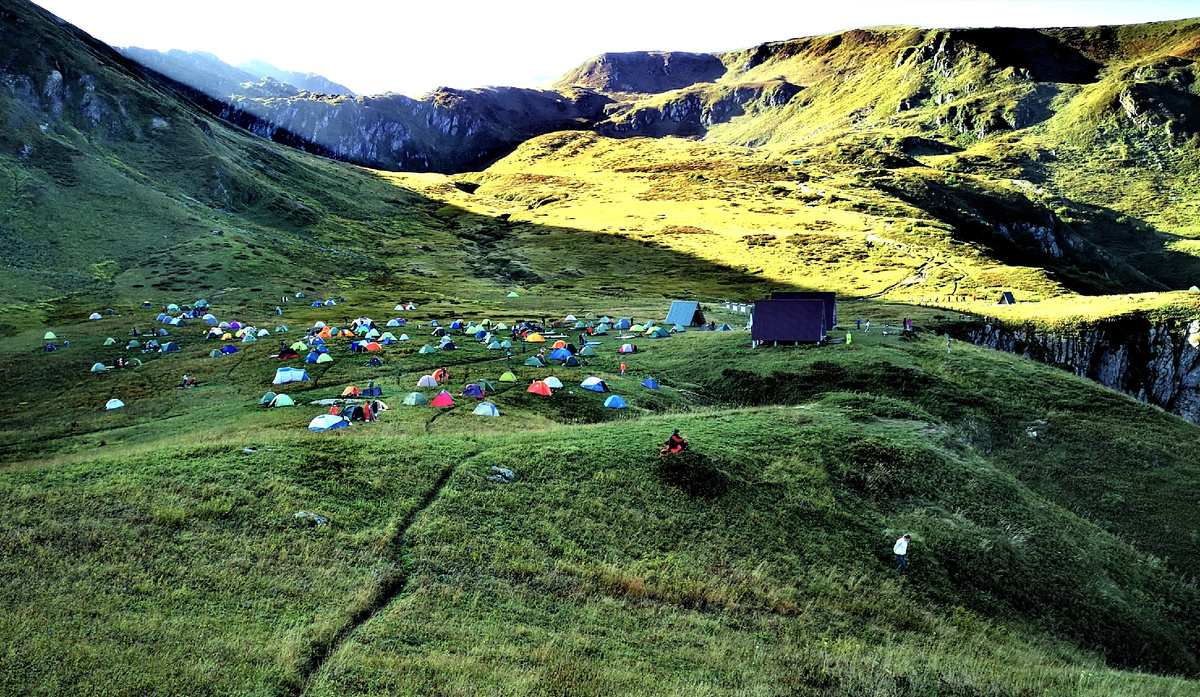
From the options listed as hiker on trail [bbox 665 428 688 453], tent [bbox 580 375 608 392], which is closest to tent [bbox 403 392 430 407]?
tent [bbox 580 375 608 392]

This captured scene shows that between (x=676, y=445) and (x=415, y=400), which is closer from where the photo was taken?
(x=676, y=445)

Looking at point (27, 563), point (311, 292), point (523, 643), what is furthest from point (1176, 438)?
point (311, 292)

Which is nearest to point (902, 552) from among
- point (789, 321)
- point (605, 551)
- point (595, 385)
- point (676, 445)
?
point (676, 445)

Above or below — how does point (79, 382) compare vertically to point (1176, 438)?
below

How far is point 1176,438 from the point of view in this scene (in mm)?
42656

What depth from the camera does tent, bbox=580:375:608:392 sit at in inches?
1996

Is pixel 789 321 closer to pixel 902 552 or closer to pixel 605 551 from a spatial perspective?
pixel 902 552

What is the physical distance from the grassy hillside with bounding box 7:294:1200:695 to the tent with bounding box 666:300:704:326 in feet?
136

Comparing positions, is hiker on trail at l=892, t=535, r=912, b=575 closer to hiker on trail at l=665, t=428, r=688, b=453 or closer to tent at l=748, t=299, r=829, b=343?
hiker on trail at l=665, t=428, r=688, b=453

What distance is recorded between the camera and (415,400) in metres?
46.4

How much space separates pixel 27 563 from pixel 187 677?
8.91 meters

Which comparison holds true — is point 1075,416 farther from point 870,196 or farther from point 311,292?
point 870,196

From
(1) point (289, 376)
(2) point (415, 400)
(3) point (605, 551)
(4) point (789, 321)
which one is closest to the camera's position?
(3) point (605, 551)

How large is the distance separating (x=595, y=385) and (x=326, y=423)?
2093 cm
